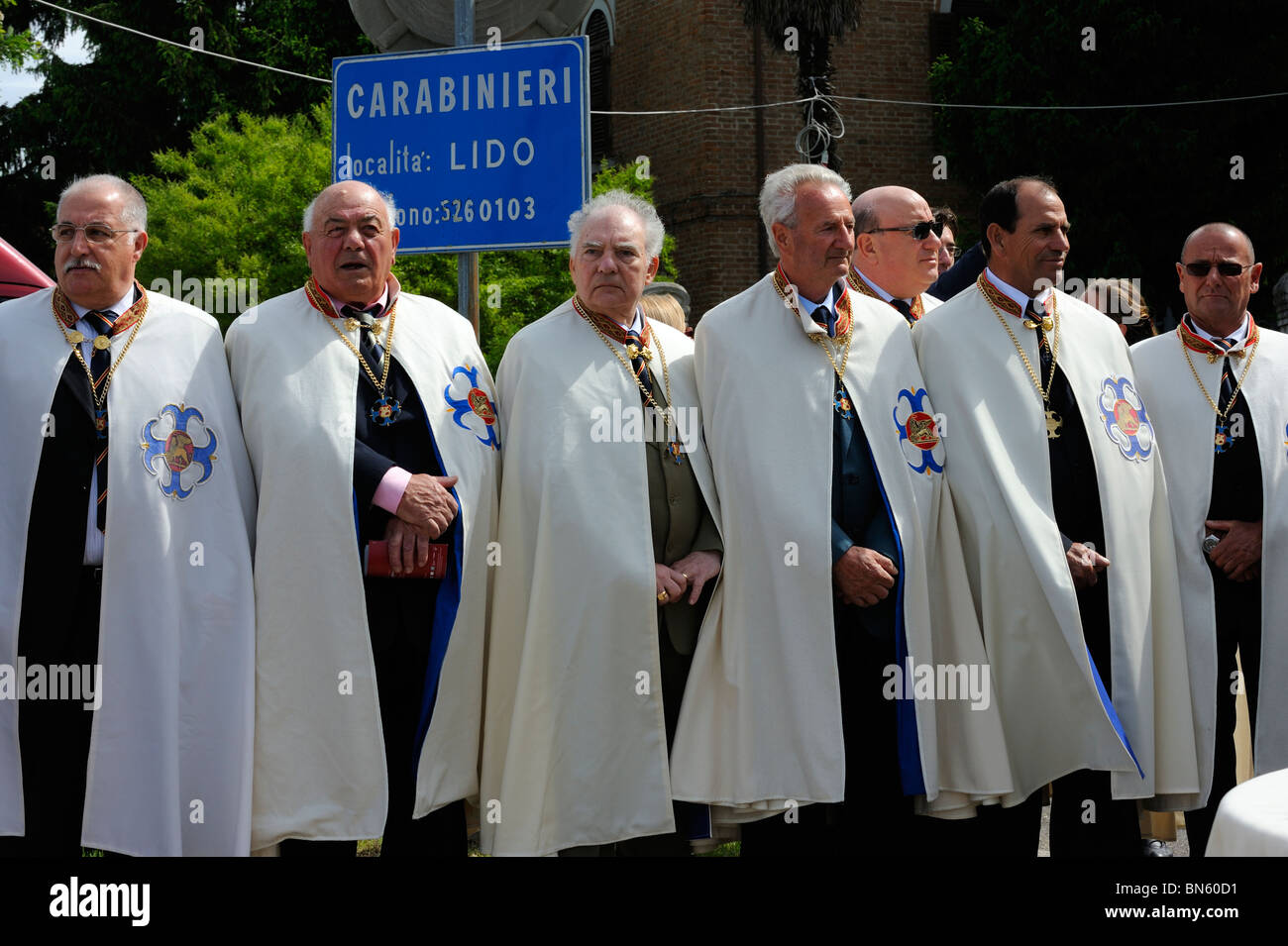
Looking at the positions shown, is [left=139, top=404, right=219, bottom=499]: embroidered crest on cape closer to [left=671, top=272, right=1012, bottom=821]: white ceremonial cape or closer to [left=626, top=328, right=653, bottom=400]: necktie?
[left=626, top=328, right=653, bottom=400]: necktie

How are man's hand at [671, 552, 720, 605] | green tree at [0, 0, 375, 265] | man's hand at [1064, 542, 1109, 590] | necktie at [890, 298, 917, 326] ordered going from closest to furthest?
man's hand at [671, 552, 720, 605]
man's hand at [1064, 542, 1109, 590]
necktie at [890, 298, 917, 326]
green tree at [0, 0, 375, 265]

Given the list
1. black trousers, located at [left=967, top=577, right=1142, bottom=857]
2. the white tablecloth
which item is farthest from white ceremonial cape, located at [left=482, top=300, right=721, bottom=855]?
the white tablecloth

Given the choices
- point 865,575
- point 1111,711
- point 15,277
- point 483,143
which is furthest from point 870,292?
point 15,277

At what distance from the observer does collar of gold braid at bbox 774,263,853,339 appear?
193 inches

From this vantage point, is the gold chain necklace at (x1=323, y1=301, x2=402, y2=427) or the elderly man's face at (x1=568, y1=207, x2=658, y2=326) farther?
the elderly man's face at (x1=568, y1=207, x2=658, y2=326)

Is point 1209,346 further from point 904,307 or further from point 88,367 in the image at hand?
point 88,367

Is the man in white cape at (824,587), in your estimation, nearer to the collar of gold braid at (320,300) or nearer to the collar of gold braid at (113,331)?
the collar of gold braid at (320,300)

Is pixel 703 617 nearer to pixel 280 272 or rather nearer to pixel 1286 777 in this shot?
pixel 1286 777

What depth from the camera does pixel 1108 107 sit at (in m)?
18.2

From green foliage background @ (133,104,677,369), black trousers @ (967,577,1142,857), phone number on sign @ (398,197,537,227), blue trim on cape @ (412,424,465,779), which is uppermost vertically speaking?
green foliage background @ (133,104,677,369)

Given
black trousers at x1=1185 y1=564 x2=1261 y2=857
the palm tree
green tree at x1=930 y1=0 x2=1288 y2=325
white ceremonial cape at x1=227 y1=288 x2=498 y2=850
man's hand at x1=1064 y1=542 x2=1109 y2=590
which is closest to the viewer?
white ceremonial cape at x1=227 y1=288 x2=498 y2=850

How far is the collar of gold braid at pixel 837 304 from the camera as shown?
4.89 m

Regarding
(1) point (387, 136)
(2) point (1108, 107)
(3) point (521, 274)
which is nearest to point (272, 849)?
(1) point (387, 136)

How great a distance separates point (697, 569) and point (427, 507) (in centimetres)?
86
